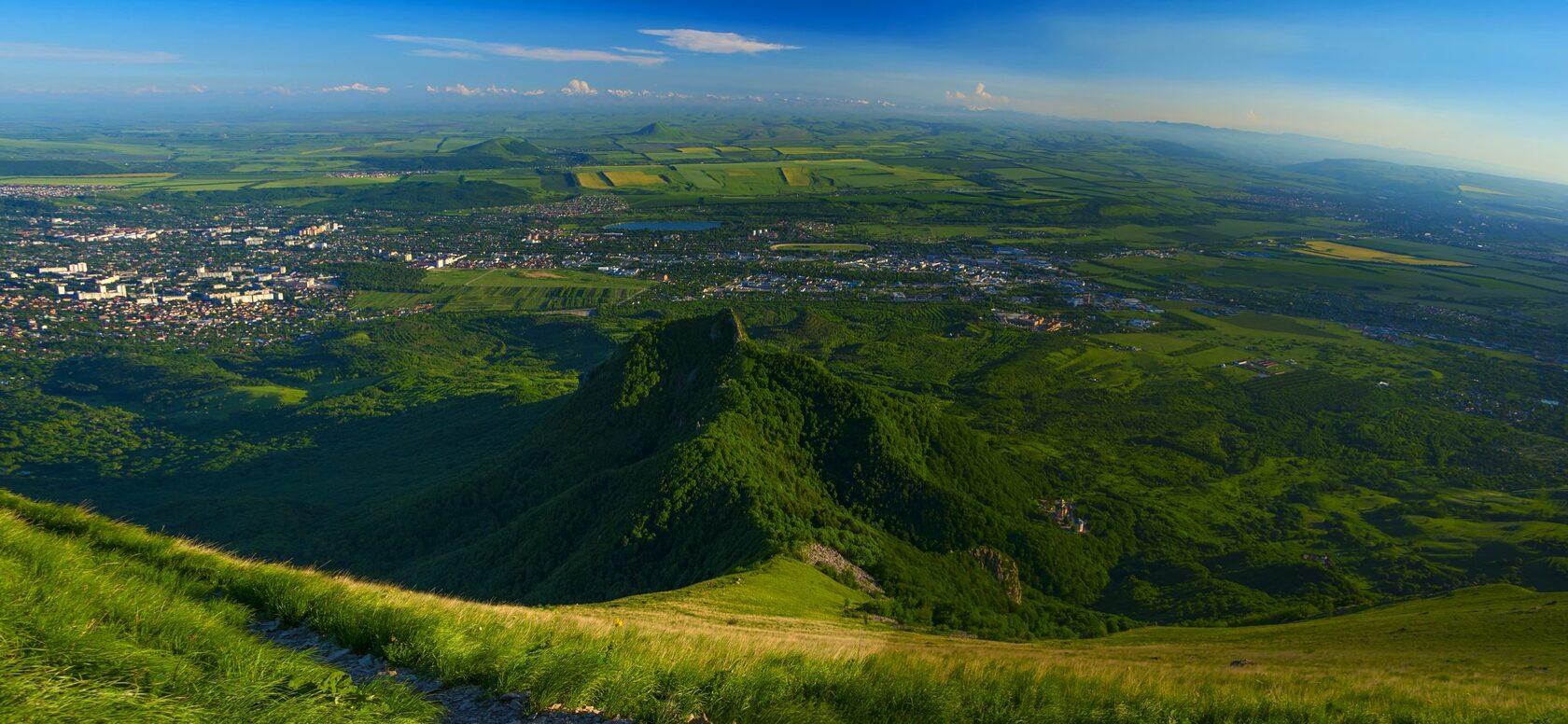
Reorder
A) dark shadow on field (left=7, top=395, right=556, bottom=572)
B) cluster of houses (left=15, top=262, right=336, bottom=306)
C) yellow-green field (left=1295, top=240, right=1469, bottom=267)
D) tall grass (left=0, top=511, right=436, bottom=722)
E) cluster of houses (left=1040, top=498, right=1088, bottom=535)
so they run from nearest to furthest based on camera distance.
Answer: tall grass (left=0, top=511, right=436, bottom=722) < dark shadow on field (left=7, top=395, right=556, bottom=572) < cluster of houses (left=1040, top=498, right=1088, bottom=535) < cluster of houses (left=15, top=262, right=336, bottom=306) < yellow-green field (left=1295, top=240, right=1469, bottom=267)

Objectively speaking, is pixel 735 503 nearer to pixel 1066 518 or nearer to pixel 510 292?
pixel 1066 518

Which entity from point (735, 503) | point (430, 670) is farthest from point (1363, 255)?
point (430, 670)

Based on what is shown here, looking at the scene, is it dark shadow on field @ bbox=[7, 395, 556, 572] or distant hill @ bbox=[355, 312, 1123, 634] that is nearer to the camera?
distant hill @ bbox=[355, 312, 1123, 634]

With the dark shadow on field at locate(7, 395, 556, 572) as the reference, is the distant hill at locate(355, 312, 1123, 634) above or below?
above

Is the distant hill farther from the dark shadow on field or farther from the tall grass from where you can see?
the tall grass

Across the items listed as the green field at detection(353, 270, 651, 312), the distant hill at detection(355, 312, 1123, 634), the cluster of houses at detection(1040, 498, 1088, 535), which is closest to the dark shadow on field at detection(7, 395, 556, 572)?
the distant hill at detection(355, 312, 1123, 634)

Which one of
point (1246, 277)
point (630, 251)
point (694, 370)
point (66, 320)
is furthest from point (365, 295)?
point (1246, 277)
